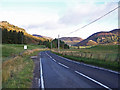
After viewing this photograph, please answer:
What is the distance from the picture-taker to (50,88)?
20.5 ft

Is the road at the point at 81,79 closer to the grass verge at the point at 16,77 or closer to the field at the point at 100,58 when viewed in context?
the grass verge at the point at 16,77

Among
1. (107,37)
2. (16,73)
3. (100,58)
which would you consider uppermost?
(107,37)

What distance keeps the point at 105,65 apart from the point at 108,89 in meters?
7.32

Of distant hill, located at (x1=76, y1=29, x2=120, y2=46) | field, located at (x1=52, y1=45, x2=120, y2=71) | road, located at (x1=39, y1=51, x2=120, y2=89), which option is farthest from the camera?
distant hill, located at (x1=76, y1=29, x2=120, y2=46)

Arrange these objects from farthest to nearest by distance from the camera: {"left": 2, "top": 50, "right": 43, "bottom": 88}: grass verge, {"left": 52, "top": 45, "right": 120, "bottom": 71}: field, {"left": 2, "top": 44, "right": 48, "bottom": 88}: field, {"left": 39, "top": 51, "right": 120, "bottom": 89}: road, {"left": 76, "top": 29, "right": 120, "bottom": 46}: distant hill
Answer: {"left": 76, "top": 29, "right": 120, "bottom": 46}: distant hill
{"left": 52, "top": 45, "right": 120, "bottom": 71}: field
{"left": 2, "top": 44, "right": 48, "bottom": 88}: field
{"left": 2, "top": 50, "right": 43, "bottom": 88}: grass verge
{"left": 39, "top": 51, "right": 120, "bottom": 89}: road

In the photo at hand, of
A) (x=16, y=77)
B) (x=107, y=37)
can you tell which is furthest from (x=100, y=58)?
(x=107, y=37)

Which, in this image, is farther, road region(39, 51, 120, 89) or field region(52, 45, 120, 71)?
field region(52, 45, 120, 71)

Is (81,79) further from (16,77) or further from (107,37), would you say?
(107,37)

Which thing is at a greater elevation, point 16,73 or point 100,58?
point 100,58

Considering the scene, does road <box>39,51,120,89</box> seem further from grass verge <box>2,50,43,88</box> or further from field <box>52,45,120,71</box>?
field <box>52,45,120,71</box>

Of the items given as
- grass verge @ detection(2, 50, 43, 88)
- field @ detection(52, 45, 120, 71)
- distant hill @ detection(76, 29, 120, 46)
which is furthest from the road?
distant hill @ detection(76, 29, 120, 46)

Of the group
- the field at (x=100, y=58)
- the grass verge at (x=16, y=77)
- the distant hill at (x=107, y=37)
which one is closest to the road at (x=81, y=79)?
the grass verge at (x=16, y=77)

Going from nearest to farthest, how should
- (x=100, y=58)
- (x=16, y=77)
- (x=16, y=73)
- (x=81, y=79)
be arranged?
(x=81, y=79) → (x=16, y=77) → (x=16, y=73) → (x=100, y=58)

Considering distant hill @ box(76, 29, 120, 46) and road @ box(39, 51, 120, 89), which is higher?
distant hill @ box(76, 29, 120, 46)
